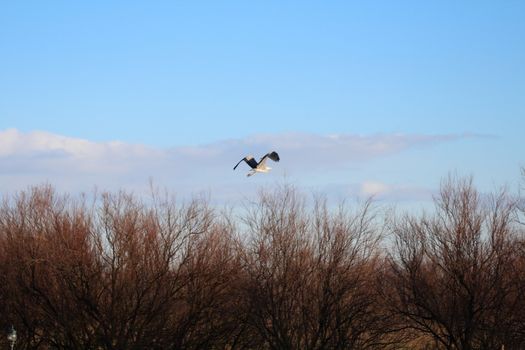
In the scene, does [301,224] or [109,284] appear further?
[301,224]

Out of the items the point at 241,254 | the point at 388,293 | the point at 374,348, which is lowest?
the point at 374,348

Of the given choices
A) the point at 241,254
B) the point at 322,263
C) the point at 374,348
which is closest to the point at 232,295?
the point at 241,254

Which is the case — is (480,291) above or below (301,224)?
below

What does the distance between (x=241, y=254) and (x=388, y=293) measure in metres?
5.26

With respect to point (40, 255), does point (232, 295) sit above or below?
below

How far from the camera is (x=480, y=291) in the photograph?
2636 centimetres

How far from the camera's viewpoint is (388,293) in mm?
28016

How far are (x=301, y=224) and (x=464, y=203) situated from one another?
564 cm

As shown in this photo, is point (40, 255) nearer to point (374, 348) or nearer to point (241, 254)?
point (241, 254)

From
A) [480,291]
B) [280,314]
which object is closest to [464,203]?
[480,291]

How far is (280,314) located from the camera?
27.0 metres

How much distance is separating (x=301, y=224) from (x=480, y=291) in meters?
6.48

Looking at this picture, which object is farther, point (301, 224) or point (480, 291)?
point (301, 224)

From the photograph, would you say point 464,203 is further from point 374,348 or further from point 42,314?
point 42,314
